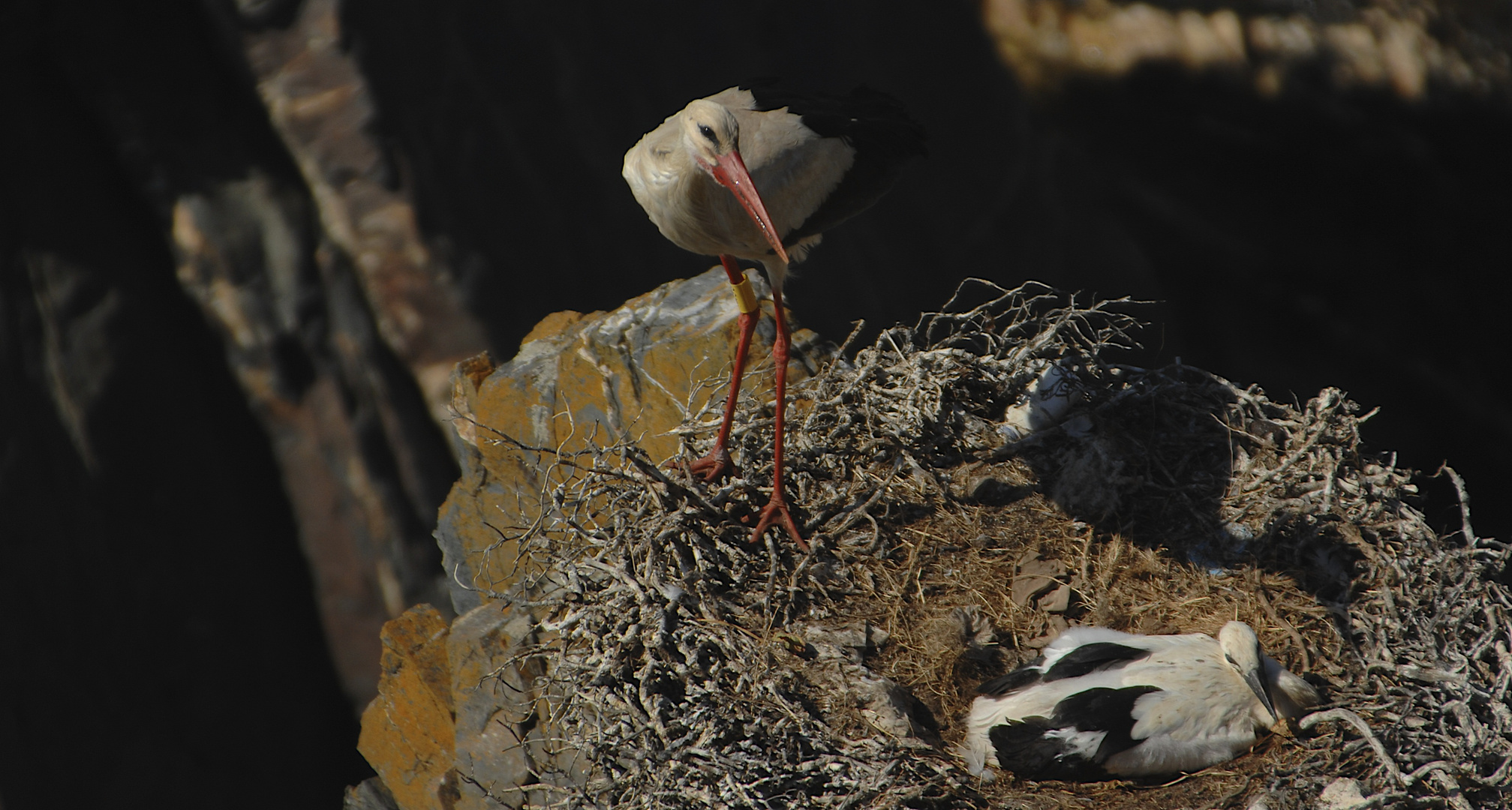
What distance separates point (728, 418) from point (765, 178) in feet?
3.08

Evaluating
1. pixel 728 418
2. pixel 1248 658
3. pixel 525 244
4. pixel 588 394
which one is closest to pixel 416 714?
pixel 588 394

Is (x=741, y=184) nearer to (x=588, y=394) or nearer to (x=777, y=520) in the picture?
(x=777, y=520)

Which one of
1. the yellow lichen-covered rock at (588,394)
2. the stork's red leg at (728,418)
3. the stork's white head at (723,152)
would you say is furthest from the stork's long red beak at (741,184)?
the yellow lichen-covered rock at (588,394)

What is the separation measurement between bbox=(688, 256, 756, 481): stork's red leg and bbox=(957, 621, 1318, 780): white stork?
4.27 ft

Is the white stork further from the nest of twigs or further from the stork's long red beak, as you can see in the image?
the stork's long red beak

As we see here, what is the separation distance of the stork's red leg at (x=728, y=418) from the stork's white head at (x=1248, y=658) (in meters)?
1.82

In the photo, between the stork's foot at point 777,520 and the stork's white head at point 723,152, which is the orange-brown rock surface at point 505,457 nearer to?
the stork's foot at point 777,520

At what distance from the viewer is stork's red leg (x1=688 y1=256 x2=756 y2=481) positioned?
374cm

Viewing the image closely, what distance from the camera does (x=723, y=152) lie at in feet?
10.2

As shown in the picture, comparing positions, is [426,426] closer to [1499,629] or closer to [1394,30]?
[1499,629]

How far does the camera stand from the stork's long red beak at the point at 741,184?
3.09 m

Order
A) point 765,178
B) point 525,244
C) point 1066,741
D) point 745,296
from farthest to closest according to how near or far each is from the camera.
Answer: point 525,244, point 745,296, point 765,178, point 1066,741

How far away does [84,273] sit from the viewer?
7.66m

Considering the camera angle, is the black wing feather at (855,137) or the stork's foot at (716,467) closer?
the black wing feather at (855,137)
